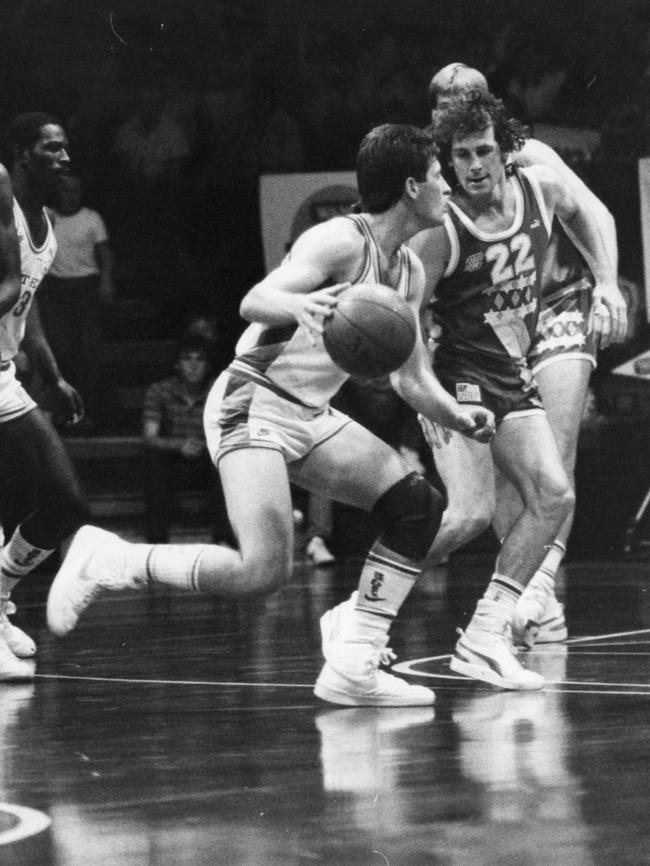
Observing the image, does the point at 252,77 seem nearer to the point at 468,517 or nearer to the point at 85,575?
the point at 468,517

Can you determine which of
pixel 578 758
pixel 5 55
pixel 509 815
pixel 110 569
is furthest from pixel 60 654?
pixel 5 55

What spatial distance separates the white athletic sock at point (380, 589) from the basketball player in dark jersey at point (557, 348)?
4.36ft

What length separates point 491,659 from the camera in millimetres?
6211

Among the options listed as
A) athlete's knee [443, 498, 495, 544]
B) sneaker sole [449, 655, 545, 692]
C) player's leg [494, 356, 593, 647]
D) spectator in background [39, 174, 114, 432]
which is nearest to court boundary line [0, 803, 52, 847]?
sneaker sole [449, 655, 545, 692]

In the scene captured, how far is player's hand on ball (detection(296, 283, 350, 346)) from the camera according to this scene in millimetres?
5285

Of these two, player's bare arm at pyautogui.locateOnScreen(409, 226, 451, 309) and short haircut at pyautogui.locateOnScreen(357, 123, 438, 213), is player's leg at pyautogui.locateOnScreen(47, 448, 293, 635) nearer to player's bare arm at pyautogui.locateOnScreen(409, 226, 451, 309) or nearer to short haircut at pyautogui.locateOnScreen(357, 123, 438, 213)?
short haircut at pyautogui.locateOnScreen(357, 123, 438, 213)

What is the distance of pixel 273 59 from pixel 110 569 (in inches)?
322

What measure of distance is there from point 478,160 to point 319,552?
17.8ft

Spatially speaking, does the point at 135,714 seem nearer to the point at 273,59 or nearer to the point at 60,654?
the point at 60,654

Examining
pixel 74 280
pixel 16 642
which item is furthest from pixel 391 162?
pixel 74 280

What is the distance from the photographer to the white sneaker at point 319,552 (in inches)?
459

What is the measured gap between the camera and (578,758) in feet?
15.8

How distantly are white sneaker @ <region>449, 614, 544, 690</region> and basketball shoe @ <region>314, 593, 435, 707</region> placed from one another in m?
0.35

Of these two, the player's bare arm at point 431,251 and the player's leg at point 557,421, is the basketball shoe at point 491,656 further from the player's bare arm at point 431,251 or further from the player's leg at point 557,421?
the player's bare arm at point 431,251
